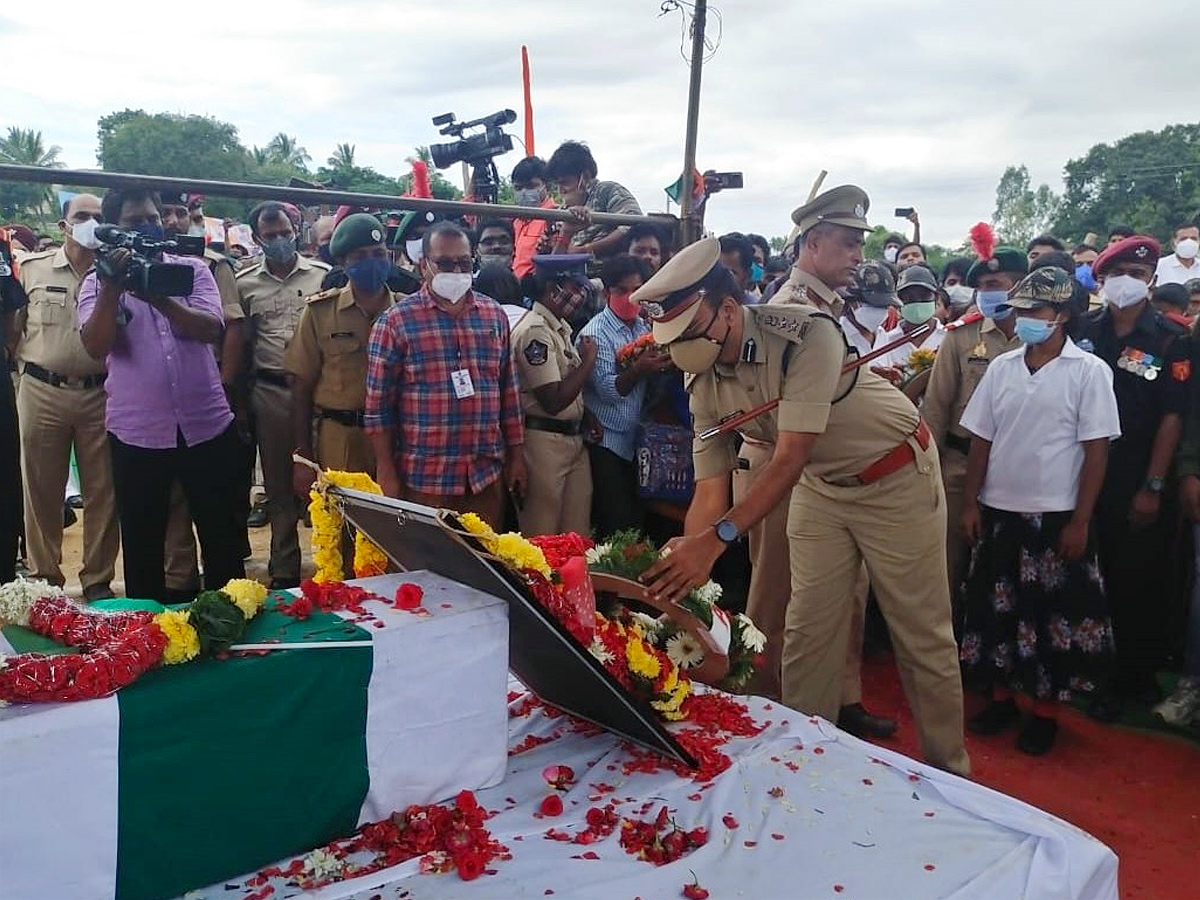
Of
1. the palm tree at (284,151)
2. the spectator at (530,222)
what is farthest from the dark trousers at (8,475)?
the palm tree at (284,151)

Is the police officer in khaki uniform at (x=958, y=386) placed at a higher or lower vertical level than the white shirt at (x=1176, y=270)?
lower

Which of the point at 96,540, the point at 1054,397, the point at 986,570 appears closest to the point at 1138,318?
the point at 1054,397

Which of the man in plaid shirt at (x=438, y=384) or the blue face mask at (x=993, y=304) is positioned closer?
the man in plaid shirt at (x=438, y=384)

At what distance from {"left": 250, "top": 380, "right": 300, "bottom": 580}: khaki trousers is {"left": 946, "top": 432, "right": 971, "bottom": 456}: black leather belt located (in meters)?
3.31

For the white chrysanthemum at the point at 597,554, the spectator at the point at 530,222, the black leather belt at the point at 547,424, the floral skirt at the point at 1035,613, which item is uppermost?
the spectator at the point at 530,222

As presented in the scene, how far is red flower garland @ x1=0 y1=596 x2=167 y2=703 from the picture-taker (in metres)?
1.77

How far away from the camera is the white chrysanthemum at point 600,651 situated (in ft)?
7.97

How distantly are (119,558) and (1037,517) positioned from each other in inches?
209

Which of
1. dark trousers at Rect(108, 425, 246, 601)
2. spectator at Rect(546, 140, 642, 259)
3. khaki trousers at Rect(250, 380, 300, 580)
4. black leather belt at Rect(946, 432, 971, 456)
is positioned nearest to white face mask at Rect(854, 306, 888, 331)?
black leather belt at Rect(946, 432, 971, 456)

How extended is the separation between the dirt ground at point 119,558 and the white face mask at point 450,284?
2163mm

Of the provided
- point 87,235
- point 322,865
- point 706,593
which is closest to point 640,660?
point 706,593

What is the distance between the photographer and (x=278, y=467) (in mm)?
5211

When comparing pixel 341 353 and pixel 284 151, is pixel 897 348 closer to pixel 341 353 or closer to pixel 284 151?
pixel 341 353

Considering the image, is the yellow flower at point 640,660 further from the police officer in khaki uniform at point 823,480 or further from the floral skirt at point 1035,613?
the floral skirt at point 1035,613
